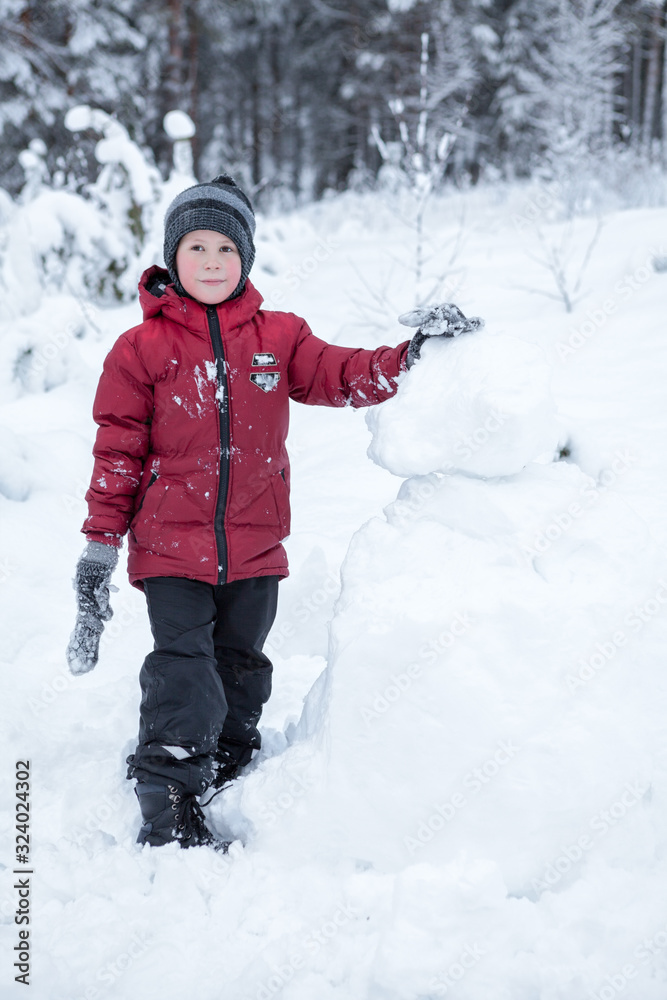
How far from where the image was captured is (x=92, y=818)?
1.80 meters

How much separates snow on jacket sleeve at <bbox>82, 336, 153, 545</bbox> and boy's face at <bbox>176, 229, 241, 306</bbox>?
221mm

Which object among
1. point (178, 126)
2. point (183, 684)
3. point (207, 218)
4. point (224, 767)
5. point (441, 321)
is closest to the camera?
point (441, 321)

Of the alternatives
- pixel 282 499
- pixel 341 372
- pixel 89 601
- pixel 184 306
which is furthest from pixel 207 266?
pixel 89 601

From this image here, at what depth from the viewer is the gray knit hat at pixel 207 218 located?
5.95 feet

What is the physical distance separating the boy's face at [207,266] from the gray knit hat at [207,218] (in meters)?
0.02

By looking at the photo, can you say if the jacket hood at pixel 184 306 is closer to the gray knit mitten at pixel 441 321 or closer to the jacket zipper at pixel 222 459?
the jacket zipper at pixel 222 459

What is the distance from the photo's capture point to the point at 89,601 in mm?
1766

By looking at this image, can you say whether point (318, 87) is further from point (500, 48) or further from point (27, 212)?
point (27, 212)

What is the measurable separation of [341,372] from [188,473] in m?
0.47

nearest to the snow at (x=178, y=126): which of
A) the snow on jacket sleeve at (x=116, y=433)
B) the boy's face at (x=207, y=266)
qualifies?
the boy's face at (x=207, y=266)

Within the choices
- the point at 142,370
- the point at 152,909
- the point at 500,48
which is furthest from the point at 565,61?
the point at 152,909

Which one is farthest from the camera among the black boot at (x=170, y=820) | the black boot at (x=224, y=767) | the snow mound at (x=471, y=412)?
the black boot at (x=224, y=767)

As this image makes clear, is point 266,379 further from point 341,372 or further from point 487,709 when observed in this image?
point 487,709

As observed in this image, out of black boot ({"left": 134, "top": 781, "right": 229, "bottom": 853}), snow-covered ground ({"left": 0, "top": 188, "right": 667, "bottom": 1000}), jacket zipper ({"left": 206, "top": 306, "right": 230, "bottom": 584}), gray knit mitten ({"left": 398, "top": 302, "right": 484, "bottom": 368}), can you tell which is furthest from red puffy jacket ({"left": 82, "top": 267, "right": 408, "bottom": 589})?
black boot ({"left": 134, "top": 781, "right": 229, "bottom": 853})
